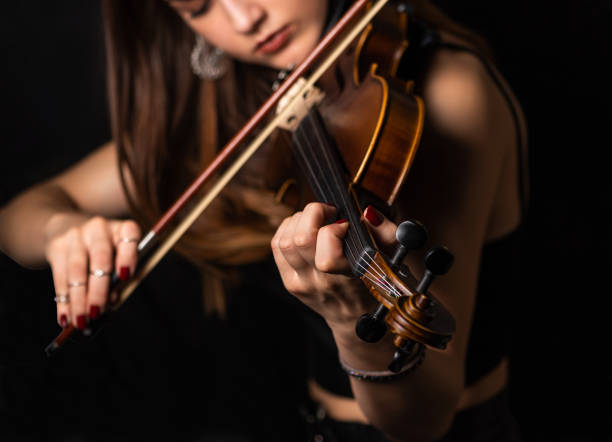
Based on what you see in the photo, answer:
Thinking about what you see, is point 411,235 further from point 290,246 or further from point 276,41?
point 276,41

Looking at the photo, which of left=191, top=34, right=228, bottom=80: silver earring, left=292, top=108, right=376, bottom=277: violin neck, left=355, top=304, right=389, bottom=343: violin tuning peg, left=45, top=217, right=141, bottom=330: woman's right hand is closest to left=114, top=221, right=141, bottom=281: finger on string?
left=45, top=217, right=141, bottom=330: woman's right hand

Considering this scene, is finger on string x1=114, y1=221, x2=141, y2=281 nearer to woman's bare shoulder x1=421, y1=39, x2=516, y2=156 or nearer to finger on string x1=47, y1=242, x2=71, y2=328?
finger on string x1=47, y1=242, x2=71, y2=328

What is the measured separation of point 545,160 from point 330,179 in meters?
0.58

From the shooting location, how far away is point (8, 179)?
875 millimetres

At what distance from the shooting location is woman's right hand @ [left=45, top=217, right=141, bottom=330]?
51cm

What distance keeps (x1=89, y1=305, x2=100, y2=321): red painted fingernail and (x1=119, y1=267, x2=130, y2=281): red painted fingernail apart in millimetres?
44

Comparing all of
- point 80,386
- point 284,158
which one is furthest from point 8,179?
point 284,158

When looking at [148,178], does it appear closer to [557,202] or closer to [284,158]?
[284,158]

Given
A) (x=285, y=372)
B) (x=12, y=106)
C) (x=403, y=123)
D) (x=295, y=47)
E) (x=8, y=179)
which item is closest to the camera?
(x=403, y=123)

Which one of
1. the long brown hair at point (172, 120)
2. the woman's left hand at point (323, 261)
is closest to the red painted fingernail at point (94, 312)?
the woman's left hand at point (323, 261)

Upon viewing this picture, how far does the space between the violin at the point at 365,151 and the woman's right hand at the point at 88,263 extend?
0.04 feet

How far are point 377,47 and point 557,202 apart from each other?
0.48 m

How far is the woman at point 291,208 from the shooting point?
0.47 metres

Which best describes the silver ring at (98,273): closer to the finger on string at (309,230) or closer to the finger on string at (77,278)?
the finger on string at (77,278)
